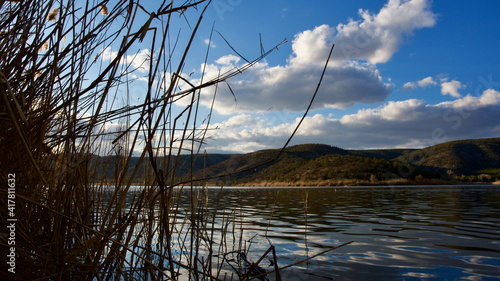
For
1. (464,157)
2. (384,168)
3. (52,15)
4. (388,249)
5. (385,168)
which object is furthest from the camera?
(464,157)

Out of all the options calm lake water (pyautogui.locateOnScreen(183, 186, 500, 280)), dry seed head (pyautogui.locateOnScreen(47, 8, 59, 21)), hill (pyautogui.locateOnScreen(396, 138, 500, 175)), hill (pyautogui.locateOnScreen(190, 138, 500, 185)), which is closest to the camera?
dry seed head (pyautogui.locateOnScreen(47, 8, 59, 21))

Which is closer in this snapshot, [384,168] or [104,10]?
[104,10]


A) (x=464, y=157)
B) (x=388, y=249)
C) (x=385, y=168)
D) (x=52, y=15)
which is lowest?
(x=388, y=249)

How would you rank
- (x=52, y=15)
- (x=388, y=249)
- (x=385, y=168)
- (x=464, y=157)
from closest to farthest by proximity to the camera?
(x=52, y=15) < (x=388, y=249) < (x=385, y=168) < (x=464, y=157)

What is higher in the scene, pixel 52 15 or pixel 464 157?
pixel 464 157

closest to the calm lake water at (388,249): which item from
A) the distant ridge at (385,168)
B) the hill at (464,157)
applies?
the distant ridge at (385,168)

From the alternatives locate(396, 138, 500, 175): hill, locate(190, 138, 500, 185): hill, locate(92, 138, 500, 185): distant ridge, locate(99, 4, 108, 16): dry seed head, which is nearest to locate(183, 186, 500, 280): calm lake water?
locate(99, 4, 108, 16): dry seed head

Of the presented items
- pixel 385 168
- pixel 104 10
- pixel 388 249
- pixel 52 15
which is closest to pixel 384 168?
pixel 385 168

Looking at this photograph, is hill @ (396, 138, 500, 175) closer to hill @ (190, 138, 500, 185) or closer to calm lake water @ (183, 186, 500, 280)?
hill @ (190, 138, 500, 185)

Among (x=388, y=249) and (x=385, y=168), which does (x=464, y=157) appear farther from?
(x=388, y=249)

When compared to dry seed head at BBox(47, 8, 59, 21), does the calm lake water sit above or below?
below

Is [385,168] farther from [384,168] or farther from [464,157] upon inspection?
[464,157]

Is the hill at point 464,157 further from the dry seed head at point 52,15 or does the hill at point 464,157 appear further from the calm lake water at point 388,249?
the dry seed head at point 52,15

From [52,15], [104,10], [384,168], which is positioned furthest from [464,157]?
[52,15]
